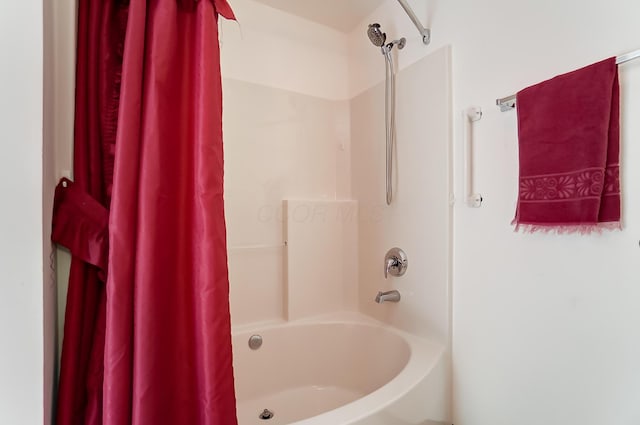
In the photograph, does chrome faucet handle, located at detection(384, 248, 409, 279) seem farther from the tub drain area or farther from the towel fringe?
the tub drain area

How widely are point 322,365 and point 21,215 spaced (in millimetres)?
1557

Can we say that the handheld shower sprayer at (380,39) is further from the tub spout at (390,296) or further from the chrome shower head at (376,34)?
the tub spout at (390,296)

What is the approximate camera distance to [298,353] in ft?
5.71

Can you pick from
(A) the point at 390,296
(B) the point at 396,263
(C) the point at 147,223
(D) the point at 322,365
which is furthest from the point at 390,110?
(D) the point at 322,365

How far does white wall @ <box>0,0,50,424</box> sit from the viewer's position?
0.62 metres

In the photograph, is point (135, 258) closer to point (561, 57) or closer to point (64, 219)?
point (64, 219)

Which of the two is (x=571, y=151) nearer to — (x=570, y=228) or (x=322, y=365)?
(x=570, y=228)

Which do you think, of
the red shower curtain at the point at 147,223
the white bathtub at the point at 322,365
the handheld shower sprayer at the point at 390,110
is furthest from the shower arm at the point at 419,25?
the white bathtub at the point at 322,365

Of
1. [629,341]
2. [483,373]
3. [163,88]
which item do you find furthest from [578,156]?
[163,88]

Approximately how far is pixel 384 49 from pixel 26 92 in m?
1.47

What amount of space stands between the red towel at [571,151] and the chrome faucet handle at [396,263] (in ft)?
2.04

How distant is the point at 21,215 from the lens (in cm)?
62

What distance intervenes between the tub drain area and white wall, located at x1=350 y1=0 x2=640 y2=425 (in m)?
0.90

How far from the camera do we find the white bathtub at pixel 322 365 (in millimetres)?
1437
